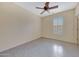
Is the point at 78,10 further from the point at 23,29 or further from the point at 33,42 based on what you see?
the point at 23,29

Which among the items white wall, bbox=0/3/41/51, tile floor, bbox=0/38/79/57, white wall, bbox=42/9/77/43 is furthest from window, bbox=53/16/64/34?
white wall, bbox=0/3/41/51

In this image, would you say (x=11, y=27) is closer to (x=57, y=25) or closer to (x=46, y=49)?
(x=46, y=49)

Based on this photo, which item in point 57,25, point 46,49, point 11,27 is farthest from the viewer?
point 11,27

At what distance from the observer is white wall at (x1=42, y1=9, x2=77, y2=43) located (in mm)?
2034

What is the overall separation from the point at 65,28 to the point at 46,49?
763mm

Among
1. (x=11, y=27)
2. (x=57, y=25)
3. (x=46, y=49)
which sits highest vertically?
(x=57, y=25)

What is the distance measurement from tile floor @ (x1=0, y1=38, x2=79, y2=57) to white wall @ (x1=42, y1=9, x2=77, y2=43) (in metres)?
0.12

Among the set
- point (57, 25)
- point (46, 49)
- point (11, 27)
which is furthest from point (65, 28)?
point (11, 27)

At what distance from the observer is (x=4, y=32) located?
10.0ft

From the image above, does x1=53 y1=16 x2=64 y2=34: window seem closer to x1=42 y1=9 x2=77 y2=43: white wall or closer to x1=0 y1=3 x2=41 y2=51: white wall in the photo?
x1=42 y1=9 x2=77 y2=43: white wall

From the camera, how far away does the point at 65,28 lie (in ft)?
6.70

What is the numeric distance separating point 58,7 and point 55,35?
0.50 meters

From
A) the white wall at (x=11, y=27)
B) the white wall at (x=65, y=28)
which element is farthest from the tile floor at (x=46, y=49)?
the white wall at (x=11, y=27)

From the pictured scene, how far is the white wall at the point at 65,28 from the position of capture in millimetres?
Result: 2034
